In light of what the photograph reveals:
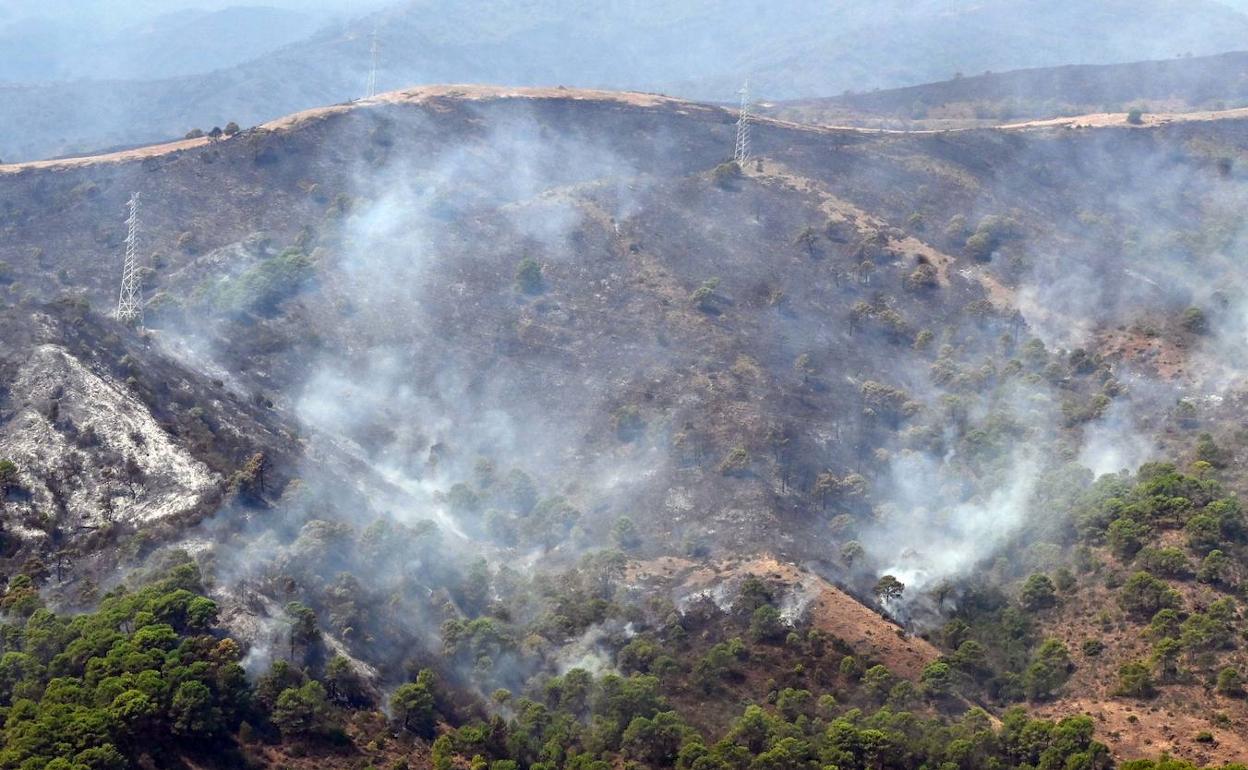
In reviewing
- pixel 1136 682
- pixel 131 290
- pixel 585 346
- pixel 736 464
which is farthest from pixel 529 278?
pixel 1136 682

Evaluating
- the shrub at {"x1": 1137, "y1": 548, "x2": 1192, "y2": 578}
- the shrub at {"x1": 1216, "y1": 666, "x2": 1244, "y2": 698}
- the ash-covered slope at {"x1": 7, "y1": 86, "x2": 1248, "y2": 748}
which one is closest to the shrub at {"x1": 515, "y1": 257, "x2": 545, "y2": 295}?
the ash-covered slope at {"x1": 7, "y1": 86, "x2": 1248, "y2": 748}

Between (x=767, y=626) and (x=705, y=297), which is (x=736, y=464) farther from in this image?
(x=705, y=297)

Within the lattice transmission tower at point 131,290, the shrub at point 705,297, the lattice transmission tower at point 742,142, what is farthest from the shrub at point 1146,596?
the lattice transmission tower at point 131,290

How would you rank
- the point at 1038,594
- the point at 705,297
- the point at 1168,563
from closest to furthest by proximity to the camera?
the point at 1168,563, the point at 1038,594, the point at 705,297

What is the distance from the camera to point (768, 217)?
487 feet

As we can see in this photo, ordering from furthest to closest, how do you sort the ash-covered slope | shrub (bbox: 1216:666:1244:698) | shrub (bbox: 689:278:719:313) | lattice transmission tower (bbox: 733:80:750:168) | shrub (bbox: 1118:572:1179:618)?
1. lattice transmission tower (bbox: 733:80:750:168)
2. shrub (bbox: 689:278:719:313)
3. the ash-covered slope
4. shrub (bbox: 1118:572:1179:618)
5. shrub (bbox: 1216:666:1244:698)

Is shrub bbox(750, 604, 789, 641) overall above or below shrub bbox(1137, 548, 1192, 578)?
below

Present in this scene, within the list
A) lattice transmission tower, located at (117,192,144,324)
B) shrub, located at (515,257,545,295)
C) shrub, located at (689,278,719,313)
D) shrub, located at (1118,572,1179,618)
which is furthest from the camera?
shrub, located at (515,257,545,295)

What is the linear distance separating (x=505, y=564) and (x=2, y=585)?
37.3 meters

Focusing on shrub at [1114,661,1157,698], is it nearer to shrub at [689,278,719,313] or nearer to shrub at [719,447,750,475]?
shrub at [719,447,750,475]

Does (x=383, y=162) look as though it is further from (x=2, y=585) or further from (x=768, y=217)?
(x=2, y=585)

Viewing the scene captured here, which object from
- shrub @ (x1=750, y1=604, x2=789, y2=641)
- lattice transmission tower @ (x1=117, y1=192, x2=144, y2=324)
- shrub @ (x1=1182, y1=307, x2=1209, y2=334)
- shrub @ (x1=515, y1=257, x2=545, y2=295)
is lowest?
shrub @ (x1=750, y1=604, x2=789, y2=641)

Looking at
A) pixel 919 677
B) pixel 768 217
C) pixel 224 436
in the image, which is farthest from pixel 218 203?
pixel 919 677

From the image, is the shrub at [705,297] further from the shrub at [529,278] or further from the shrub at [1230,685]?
the shrub at [1230,685]
